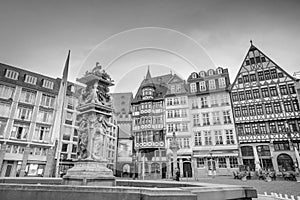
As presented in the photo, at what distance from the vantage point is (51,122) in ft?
95.8

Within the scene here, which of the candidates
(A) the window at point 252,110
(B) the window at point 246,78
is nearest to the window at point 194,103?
(A) the window at point 252,110

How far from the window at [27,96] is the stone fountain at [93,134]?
1012 inches

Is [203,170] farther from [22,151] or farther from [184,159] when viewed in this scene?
[22,151]

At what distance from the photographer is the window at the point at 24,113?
26.8m

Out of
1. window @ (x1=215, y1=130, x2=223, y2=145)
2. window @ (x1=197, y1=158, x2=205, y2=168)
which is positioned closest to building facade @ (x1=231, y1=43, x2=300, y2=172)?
window @ (x1=215, y1=130, x2=223, y2=145)

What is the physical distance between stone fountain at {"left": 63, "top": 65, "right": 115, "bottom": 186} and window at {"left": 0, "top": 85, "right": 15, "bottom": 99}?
25513 mm

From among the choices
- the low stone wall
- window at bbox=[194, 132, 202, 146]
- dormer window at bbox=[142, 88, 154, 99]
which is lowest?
the low stone wall

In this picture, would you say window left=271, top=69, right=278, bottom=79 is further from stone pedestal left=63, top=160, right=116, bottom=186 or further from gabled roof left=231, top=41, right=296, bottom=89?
stone pedestal left=63, top=160, right=116, bottom=186

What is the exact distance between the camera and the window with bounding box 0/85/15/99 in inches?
1022

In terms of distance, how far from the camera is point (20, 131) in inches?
A: 1031

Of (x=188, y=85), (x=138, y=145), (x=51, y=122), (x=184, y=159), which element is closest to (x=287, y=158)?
(x=184, y=159)

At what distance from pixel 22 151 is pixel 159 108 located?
20.6 metres

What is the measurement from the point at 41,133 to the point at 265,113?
31.9 m

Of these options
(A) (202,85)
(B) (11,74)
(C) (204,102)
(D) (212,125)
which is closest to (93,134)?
(D) (212,125)
